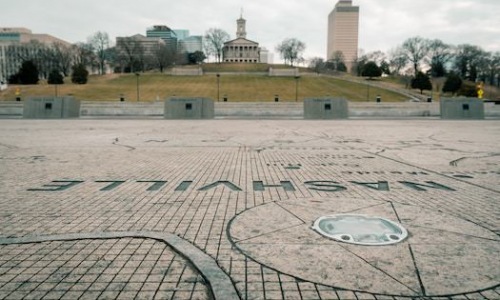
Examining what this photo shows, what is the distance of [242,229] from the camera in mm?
4211

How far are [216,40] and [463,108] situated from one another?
4930 inches

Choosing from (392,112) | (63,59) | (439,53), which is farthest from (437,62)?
(63,59)

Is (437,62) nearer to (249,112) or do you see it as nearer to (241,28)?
(241,28)

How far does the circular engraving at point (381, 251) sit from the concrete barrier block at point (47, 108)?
89.1 ft

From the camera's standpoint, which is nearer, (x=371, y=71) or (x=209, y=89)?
(x=209, y=89)

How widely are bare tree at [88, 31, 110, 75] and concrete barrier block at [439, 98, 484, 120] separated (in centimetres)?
11279

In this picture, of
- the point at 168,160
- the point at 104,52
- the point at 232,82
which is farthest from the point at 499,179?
the point at 104,52

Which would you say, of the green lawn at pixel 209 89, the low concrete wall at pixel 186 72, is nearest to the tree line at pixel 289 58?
the low concrete wall at pixel 186 72

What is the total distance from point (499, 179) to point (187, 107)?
75.3 feet

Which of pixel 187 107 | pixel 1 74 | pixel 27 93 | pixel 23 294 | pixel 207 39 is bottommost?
pixel 23 294

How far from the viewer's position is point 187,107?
27578 mm

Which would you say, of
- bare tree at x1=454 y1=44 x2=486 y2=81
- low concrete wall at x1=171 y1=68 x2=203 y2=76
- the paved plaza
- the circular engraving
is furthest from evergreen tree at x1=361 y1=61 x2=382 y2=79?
the circular engraving

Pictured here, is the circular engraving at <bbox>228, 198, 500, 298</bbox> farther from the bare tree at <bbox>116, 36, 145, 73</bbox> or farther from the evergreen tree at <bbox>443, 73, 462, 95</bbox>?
the bare tree at <bbox>116, 36, 145, 73</bbox>

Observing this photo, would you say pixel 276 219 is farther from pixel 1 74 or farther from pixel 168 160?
pixel 1 74
